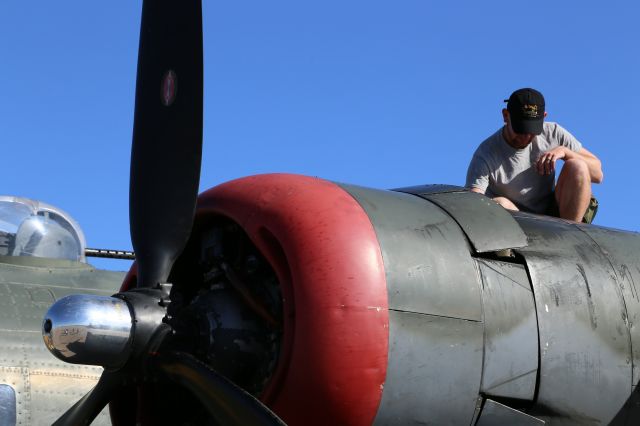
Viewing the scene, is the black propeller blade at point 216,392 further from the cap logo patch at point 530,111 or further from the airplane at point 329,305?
the cap logo patch at point 530,111

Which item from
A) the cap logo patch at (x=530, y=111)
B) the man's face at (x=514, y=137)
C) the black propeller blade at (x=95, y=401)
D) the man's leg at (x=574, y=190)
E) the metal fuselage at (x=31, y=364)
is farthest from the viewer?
the metal fuselage at (x=31, y=364)

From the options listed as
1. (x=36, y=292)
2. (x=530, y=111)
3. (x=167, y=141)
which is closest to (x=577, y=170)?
(x=530, y=111)

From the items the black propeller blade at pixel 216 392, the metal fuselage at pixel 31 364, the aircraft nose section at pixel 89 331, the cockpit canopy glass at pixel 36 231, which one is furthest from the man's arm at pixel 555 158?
the cockpit canopy glass at pixel 36 231

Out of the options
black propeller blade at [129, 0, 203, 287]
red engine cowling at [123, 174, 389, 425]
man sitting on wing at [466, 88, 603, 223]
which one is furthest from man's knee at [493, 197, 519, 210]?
black propeller blade at [129, 0, 203, 287]

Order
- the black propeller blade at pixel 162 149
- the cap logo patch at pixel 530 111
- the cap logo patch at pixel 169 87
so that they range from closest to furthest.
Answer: the black propeller blade at pixel 162 149 < the cap logo patch at pixel 169 87 < the cap logo patch at pixel 530 111

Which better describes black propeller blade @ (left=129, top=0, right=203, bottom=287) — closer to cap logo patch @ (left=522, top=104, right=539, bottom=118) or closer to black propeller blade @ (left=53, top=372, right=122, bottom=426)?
black propeller blade @ (left=53, top=372, right=122, bottom=426)

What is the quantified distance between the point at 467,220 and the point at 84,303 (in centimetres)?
185

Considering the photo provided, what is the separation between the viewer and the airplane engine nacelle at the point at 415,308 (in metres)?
4.59

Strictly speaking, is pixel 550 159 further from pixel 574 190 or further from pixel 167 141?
pixel 167 141

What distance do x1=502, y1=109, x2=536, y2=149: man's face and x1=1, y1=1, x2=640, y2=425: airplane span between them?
3.15 feet

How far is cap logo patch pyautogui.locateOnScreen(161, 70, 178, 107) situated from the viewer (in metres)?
5.32

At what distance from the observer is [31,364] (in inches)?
287

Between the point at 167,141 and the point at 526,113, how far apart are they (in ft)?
7.41

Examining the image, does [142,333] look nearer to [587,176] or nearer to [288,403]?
[288,403]
